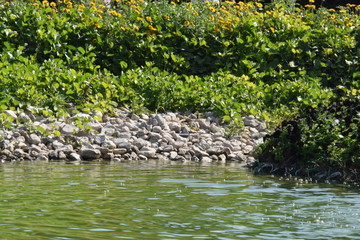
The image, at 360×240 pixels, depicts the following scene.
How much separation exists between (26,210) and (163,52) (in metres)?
9.37

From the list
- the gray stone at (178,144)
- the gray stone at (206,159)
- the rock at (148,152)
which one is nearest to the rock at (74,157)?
the rock at (148,152)

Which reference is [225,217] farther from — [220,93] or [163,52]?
[163,52]

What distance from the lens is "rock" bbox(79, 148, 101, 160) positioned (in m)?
11.2

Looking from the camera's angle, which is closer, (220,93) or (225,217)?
(225,217)

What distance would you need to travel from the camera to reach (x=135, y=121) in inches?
500

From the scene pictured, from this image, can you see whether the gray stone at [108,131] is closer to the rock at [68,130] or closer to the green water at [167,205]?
the rock at [68,130]

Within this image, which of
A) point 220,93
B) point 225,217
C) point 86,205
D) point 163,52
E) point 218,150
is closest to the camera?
point 225,217

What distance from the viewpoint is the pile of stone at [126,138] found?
36.9 ft

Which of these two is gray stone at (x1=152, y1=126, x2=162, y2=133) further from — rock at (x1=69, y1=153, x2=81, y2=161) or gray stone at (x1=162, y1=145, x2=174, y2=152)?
rock at (x1=69, y1=153, x2=81, y2=161)

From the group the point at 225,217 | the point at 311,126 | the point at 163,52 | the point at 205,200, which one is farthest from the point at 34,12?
the point at 225,217

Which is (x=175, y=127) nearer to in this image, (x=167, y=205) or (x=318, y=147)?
(x=318, y=147)

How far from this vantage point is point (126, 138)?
11.8m

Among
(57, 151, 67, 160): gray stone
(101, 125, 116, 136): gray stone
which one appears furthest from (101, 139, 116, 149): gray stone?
(57, 151, 67, 160): gray stone

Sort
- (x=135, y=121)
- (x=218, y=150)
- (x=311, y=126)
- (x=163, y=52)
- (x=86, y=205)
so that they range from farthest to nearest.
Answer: (x=163, y=52) → (x=135, y=121) → (x=218, y=150) → (x=311, y=126) → (x=86, y=205)
